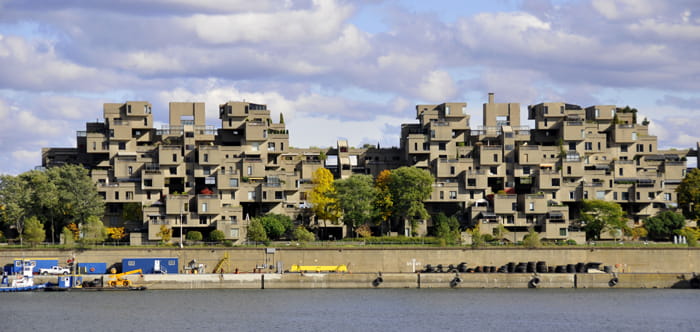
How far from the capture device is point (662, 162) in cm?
14500

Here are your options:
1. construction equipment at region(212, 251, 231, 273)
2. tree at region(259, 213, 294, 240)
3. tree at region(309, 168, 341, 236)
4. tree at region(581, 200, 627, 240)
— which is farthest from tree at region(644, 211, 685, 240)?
construction equipment at region(212, 251, 231, 273)

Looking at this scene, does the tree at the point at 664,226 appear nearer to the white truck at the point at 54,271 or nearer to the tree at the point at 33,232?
the white truck at the point at 54,271

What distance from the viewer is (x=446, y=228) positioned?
128 metres

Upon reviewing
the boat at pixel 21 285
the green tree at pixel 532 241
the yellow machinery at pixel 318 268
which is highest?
the green tree at pixel 532 241

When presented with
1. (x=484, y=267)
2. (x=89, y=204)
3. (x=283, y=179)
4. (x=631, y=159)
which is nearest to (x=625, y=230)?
(x=631, y=159)

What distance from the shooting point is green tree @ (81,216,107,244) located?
123 m

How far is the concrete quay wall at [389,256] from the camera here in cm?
11912

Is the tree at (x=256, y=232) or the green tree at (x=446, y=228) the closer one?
the tree at (x=256, y=232)

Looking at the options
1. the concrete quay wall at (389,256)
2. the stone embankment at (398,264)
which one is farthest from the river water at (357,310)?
the concrete quay wall at (389,256)

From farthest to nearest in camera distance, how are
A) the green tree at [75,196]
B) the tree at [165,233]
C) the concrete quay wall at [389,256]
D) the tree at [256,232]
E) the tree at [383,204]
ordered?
the tree at [383,204], the green tree at [75,196], the tree at [165,233], the tree at [256,232], the concrete quay wall at [389,256]

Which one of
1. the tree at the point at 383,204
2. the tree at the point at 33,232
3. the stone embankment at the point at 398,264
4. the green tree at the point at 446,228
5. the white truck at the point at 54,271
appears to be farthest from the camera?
the tree at the point at 383,204

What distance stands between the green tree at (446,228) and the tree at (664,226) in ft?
77.5

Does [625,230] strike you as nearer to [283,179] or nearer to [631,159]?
[631,159]

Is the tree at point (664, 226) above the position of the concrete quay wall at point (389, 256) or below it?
above
